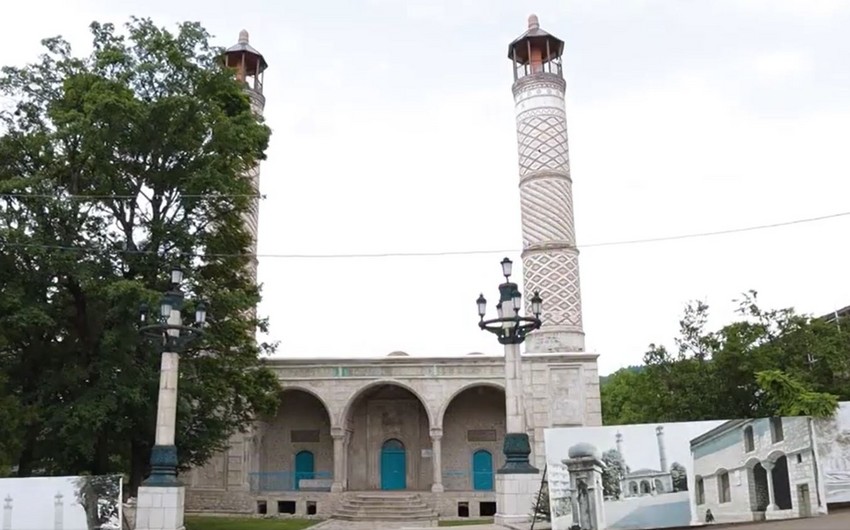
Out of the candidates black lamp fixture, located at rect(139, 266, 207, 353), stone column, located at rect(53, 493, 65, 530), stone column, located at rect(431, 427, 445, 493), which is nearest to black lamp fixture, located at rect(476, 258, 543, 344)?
black lamp fixture, located at rect(139, 266, 207, 353)

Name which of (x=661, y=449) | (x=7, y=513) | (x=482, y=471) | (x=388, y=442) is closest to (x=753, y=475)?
(x=661, y=449)

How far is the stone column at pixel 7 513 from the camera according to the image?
1050 centimetres

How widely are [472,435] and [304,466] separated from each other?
5.18 m

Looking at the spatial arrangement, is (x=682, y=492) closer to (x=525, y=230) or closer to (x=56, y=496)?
(x=56, y=496)

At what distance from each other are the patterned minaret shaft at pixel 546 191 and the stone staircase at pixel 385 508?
17.9ft

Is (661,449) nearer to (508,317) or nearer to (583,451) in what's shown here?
(583,451)

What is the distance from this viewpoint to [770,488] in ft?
36.3

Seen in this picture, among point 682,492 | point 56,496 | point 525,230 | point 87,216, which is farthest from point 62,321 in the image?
point 525,230

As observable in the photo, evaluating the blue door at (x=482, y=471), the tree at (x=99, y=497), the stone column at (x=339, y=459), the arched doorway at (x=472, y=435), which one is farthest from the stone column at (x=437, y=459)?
the tree at (x=99, y=497)

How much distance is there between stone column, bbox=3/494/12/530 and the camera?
1050 centimetres

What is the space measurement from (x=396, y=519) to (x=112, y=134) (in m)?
11.1

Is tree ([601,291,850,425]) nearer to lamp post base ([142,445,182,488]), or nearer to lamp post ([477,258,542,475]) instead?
lamp post ([477,258,542,475])

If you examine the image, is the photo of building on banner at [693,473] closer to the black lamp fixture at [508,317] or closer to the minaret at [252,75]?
the black lamp fixture at [508,317]

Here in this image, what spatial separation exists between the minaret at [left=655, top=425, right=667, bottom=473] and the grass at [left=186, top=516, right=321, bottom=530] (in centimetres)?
847
